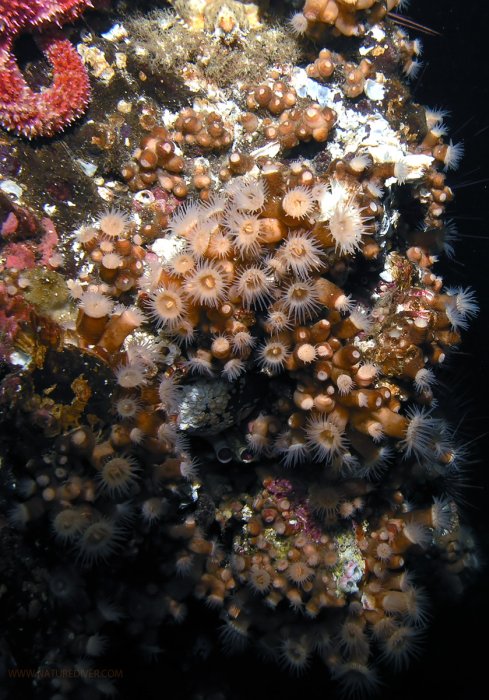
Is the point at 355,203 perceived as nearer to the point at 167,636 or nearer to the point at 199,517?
the point at 199,517

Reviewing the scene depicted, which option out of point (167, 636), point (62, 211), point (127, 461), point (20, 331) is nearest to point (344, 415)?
point (127, 461)

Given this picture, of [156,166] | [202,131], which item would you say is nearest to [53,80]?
[156,166]

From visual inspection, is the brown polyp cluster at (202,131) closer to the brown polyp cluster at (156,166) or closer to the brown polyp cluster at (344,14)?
the brown polyp cluster at (156,166)

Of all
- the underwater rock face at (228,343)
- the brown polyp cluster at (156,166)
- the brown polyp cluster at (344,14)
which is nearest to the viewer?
the underwater rock face at (228,343)

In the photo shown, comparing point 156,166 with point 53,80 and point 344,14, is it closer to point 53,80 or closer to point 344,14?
point 53,80

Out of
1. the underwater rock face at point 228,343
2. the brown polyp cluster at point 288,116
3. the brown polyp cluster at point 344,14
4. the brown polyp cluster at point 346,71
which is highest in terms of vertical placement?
the brown polyp cluster at point 344,14

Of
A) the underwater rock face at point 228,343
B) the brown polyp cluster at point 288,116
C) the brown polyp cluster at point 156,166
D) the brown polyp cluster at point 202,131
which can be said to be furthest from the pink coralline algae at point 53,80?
the brown polyp cluster at point 288,116

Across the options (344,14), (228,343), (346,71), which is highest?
(344,14)
